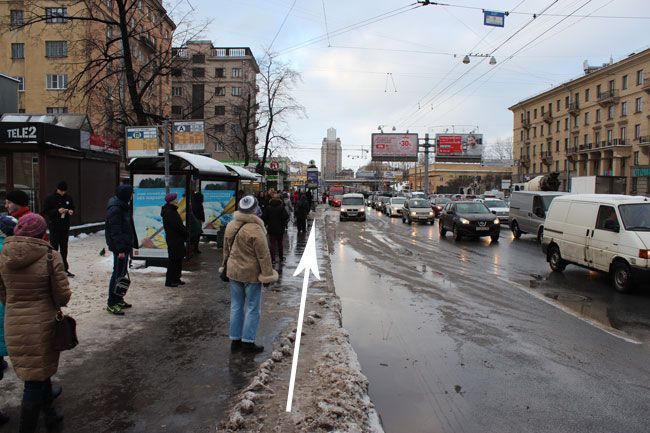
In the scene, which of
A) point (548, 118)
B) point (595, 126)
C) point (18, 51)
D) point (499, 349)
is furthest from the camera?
point (548, 118)

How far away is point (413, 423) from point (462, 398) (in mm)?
730

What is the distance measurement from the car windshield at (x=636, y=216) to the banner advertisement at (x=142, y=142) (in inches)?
388

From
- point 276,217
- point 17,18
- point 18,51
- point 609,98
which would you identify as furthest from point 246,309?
point 609,98

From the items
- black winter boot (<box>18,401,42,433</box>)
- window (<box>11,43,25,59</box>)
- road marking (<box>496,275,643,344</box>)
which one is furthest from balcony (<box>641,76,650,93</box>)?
black winter boot (<box>18,401,42,433</box>)

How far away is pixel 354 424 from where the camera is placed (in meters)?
3.91

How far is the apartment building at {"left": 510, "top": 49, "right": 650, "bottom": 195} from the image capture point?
58469 mm

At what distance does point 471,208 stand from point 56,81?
42.5m

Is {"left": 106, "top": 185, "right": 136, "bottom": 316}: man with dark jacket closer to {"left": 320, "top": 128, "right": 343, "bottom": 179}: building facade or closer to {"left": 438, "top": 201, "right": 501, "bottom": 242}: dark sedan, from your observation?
{"left": 438, "top": 201, "right": 501, "bottom": 242}: dark sedan

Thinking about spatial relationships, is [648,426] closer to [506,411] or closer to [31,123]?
[506,411]

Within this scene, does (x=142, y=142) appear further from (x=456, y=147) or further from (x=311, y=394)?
(x=456, y=147)

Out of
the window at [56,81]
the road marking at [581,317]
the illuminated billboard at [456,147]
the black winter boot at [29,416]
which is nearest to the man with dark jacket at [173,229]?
the black winter boot at [29,416]

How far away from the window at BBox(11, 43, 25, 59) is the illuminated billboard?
45708 mm

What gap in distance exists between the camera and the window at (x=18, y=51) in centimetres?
4694

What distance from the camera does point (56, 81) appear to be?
46781mm
